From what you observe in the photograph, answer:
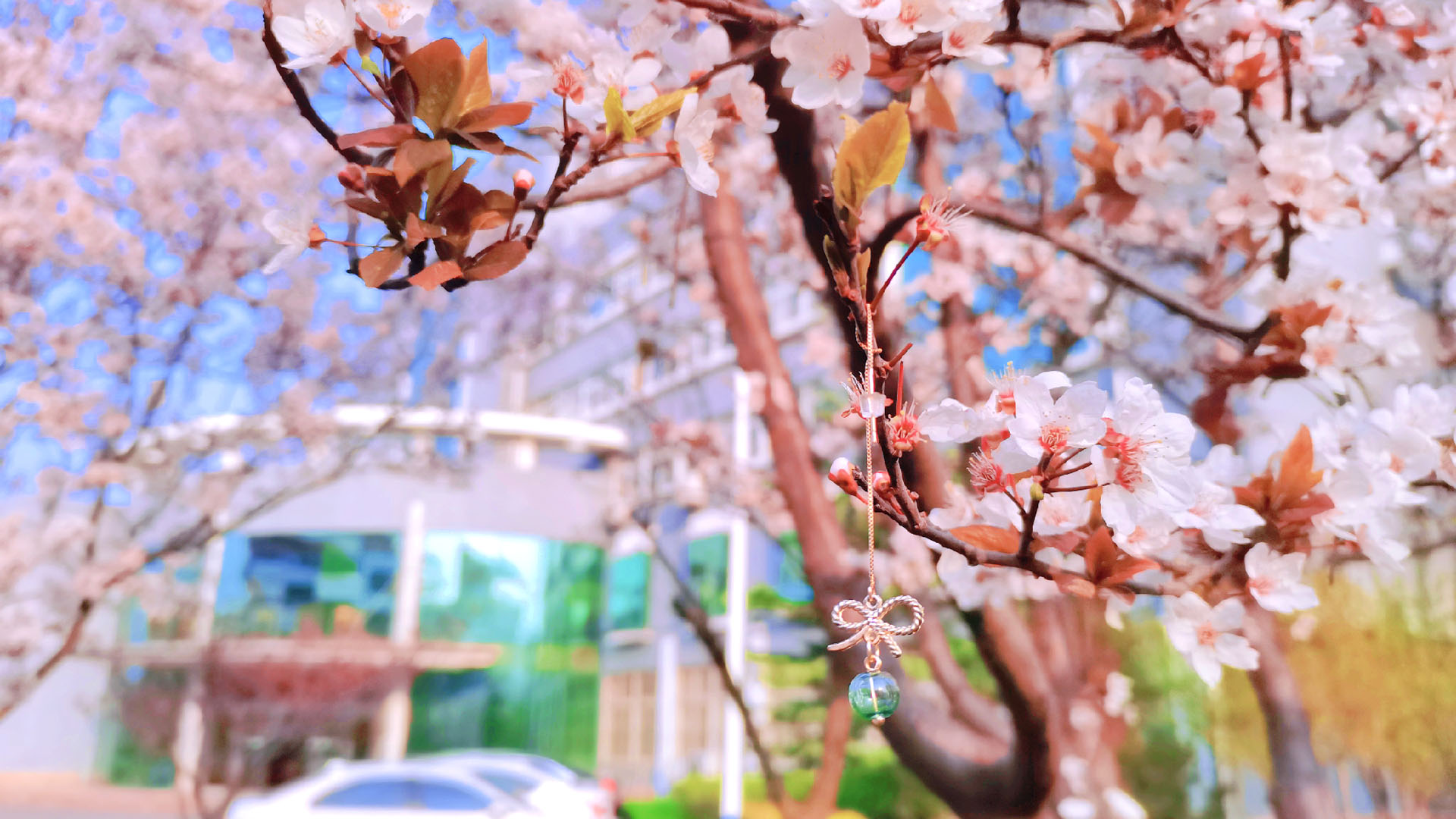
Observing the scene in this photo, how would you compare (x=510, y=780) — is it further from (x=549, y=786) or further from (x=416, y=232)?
(x=416, y=232)

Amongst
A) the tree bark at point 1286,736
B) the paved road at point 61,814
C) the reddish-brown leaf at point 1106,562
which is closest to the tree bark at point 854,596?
the reddish-brown leaf at point 1106,562

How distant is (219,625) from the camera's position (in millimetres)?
16188

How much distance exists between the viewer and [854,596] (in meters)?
1.83

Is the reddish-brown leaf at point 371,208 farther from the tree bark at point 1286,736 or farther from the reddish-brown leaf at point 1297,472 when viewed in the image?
the tree bark at point 1286,736

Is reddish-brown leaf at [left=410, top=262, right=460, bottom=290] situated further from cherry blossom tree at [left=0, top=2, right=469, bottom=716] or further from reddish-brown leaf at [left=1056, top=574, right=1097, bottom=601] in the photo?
cherry blossom tree at [left=0, top=2, right=469, bottom=716]

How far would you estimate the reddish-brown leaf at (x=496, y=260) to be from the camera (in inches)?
30.3

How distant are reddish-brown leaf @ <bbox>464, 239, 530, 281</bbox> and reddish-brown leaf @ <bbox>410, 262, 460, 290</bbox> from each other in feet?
0.08

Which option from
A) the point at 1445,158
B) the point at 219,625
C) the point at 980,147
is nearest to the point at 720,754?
the point at 219,625

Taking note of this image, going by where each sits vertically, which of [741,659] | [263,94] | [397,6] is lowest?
[741,659]

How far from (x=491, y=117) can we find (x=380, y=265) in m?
0.15

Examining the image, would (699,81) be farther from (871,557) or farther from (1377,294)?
(1377,294)

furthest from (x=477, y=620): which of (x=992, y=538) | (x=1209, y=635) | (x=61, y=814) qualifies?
(x=992, y=538)

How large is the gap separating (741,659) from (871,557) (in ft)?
30.9

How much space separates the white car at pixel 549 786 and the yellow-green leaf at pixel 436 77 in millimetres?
9118
